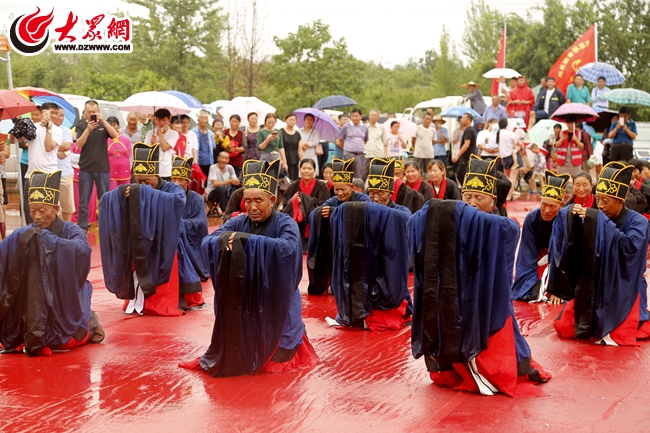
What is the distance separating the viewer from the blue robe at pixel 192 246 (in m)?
9.41

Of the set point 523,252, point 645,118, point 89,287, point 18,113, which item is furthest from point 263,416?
point 645,118

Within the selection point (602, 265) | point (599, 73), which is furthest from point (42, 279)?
point (599, 73)

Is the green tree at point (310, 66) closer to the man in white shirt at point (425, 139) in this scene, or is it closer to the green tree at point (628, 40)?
the man in white shirt at point (425, 139)

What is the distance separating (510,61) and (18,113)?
3062 cm

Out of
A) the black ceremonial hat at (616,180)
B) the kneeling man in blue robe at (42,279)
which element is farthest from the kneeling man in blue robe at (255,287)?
the black ceremonial hat at (616,180)

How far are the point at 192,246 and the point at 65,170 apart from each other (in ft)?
13.9

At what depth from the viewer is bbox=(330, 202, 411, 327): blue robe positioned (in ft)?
28.1

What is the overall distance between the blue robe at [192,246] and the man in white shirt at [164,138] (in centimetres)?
341

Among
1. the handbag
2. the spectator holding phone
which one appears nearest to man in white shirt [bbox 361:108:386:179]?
the spectator holding phone

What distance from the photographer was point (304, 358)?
279 inches

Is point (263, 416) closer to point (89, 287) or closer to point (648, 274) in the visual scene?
point (89, 287)

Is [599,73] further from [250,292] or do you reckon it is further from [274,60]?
[250,292]

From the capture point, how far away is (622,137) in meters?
18.5

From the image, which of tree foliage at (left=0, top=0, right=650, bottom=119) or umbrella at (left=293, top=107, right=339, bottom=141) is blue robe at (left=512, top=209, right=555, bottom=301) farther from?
tree foliage at (left=0, top=0, right=650, bottom=119)
